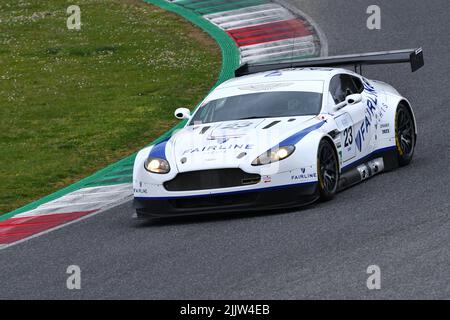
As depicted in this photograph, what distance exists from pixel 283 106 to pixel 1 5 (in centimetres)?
1574

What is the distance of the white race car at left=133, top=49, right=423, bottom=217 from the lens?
11.3 meters

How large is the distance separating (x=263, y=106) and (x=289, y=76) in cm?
78

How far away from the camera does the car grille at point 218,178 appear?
37.0ft

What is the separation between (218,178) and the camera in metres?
11.3

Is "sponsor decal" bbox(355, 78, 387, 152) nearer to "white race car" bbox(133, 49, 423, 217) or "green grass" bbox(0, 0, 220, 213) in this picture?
"white race car" bbox(133, 49, 423, 217)

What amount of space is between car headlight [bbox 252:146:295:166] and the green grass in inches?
144

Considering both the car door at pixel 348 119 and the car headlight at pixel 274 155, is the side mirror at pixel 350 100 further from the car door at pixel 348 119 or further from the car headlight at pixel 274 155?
the car headlight at pixel 274 155

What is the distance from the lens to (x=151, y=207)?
1164 centimetres
